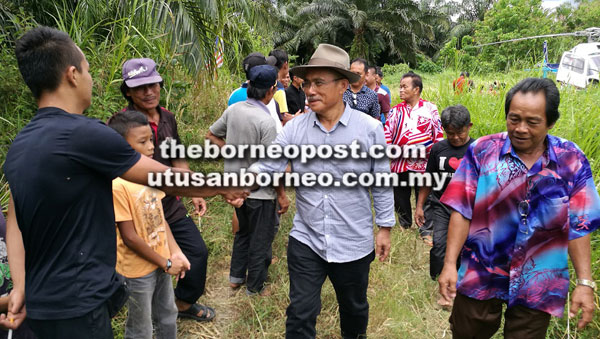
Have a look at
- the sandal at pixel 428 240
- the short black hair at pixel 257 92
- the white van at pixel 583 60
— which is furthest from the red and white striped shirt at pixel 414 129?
the white van at pixel 583 60

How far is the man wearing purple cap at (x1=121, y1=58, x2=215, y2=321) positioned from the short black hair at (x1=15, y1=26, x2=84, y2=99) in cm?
109

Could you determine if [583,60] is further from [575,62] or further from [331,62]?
[331,62]

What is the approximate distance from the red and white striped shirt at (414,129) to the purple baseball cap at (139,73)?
2411mm

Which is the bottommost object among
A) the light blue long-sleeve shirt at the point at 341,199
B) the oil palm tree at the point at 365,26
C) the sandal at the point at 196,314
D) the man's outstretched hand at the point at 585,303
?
the sandal at the point at 196,314

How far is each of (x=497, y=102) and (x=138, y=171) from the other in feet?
14.4

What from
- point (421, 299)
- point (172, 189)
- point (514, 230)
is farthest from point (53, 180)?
point (421, 299)

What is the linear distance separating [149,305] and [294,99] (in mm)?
3060

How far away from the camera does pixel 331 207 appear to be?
209 cm

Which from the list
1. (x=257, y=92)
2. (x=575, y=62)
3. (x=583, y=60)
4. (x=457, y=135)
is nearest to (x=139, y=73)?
(x=257, y=92)

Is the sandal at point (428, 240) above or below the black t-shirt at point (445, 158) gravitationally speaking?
below

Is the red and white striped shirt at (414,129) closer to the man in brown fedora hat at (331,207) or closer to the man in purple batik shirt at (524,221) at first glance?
the man in brown fedora hat at (331,207)

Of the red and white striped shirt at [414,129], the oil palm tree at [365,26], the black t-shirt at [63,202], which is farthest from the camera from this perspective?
the oil palm tree at [365,26]

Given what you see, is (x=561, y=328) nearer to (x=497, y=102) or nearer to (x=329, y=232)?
(x=329, y=232)

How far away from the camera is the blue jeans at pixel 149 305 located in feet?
6.61
